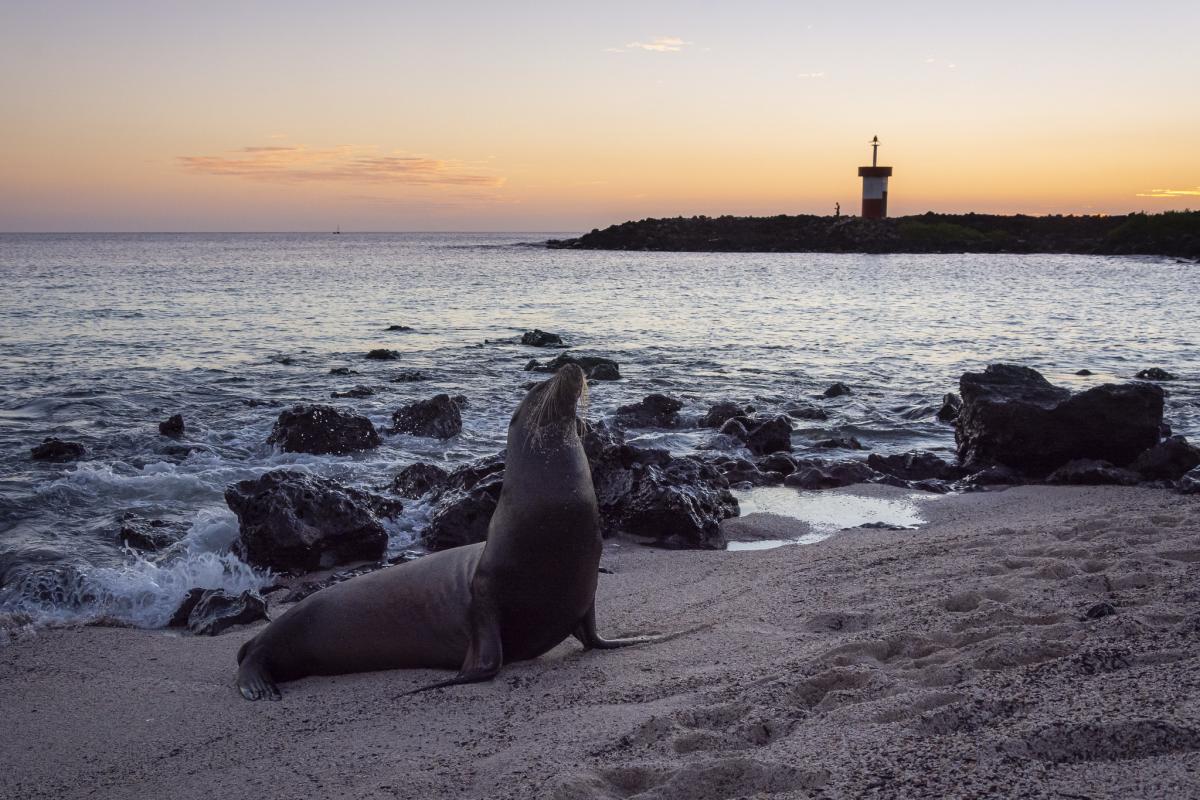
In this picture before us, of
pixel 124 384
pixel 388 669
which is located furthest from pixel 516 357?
pixel 388 669

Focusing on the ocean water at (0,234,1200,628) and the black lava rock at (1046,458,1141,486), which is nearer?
the ocean water at (0,234,1200,628)

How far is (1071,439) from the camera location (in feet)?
35.7

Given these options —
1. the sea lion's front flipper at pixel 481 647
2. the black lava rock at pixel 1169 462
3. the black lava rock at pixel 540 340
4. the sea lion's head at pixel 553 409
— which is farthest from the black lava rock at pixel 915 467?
the black lava rock at pixel 540 340

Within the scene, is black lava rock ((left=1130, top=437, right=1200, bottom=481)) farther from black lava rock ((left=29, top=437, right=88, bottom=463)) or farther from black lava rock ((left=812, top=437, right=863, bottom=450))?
black lava rock ((left=29, top=437, right=88, bottom=463))

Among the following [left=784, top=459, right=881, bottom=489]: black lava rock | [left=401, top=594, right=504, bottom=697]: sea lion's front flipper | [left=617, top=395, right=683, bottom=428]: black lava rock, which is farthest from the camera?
[left=617, top=395, right=683, bottom=428]: black lava rock

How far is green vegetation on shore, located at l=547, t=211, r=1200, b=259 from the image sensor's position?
7988cm

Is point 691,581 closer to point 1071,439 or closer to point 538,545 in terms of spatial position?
point 538,545

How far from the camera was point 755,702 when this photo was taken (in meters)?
4.21

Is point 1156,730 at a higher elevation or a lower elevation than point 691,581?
higher

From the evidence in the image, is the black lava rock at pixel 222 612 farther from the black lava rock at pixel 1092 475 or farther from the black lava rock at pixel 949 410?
the black lava rock at pixel 949 410

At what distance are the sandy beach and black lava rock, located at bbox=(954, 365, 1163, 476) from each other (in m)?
3.90

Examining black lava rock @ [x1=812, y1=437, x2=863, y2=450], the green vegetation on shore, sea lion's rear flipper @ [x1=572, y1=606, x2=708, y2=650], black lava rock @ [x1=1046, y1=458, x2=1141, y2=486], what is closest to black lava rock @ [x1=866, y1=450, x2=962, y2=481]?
black lava rock @ [x1=1046, y1=458, x2=1141, y2=486]

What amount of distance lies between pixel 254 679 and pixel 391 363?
17906mm

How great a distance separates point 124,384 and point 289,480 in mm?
11454
